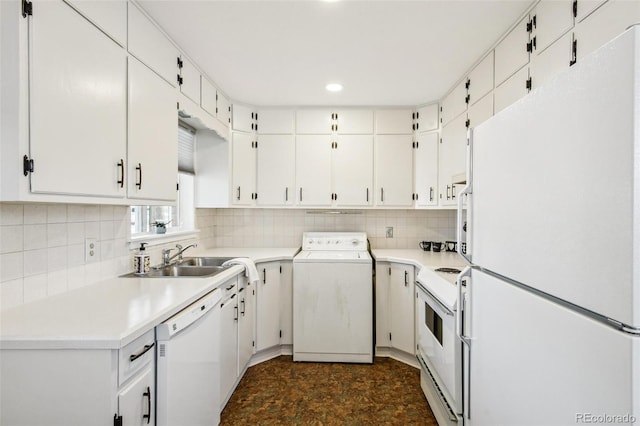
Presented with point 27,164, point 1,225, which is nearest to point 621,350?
point 27,164

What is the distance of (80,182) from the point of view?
129 centimetres

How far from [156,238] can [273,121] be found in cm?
163

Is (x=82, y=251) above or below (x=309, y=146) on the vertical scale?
below

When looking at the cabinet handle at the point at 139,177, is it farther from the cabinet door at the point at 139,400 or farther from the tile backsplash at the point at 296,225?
the tile backsplash at the point at 296,225

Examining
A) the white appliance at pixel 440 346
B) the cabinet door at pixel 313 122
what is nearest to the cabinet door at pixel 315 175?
the cabinet door at pixel 313 122

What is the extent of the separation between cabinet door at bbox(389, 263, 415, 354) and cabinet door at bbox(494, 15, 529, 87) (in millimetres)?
1603

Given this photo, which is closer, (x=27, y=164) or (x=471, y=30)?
(x=27, y=164)

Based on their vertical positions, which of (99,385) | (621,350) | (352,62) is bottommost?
(99,385)

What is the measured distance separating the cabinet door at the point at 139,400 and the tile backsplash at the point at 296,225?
229 cm

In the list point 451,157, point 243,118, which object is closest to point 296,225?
point 243,118

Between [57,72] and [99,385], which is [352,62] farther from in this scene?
[99,385]

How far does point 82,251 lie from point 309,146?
2.13 m

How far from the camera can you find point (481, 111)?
215 cm

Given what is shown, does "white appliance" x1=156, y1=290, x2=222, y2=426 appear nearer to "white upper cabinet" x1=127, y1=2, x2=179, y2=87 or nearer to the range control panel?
"white upper cabinet" x1=127, y1=2, x2=179, y2=87
